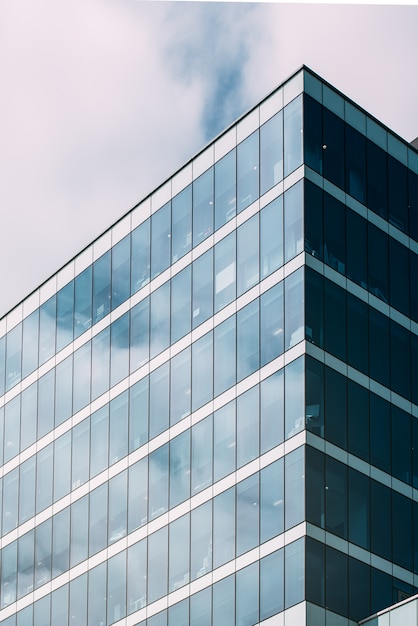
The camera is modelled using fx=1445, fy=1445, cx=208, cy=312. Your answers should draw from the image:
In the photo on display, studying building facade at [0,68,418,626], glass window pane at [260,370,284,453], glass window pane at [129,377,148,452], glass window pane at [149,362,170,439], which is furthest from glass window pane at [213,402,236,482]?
glass window pane at [129,377,148,452]

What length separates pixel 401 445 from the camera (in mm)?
56312

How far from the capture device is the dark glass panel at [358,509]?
52.8 m

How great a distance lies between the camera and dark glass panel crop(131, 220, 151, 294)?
63.8 m

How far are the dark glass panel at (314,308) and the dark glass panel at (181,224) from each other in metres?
8.27

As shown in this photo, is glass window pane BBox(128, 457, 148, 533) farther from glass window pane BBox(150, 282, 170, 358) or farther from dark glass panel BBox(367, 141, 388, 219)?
dark glass panel BBox(367, 141, 388, 219)

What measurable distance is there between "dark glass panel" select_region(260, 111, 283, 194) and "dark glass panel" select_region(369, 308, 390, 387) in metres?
6.45

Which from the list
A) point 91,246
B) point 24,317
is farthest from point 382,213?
point 24,317

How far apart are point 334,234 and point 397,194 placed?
5.20 meters

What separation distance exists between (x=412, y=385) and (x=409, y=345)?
1675mm

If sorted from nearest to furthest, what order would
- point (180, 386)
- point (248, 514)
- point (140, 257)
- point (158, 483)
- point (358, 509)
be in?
point (358, 509)
point (248, 514)
point (158, 483)
point (180, 386)
point (140, 257)

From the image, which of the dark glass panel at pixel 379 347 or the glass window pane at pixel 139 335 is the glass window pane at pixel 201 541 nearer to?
the dark glass panel at pixel 379 347

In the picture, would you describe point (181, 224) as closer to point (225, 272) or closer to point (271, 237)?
point (225, 272)

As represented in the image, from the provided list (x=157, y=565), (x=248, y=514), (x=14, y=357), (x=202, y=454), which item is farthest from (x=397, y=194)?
(x=14, y=357)

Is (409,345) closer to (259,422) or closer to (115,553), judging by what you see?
(259,422)
